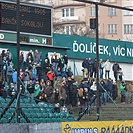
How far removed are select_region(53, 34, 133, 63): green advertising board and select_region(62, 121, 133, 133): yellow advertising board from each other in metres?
8.83

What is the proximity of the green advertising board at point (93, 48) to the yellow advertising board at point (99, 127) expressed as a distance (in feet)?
29.0

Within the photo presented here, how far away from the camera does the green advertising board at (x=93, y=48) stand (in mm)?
28750

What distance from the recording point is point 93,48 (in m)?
29.5

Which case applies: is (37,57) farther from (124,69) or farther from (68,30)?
(68,30)

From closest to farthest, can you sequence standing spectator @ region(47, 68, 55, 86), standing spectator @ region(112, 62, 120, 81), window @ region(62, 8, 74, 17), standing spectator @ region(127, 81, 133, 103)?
1. standing spectator @ region(47, 68, 55, 86)
2. standing spectator @ region(127, 81, 133, 103)
3. standing spectator @ region(112, 62, 120, 81)
4. window @ region(62, 8, 74, 17)

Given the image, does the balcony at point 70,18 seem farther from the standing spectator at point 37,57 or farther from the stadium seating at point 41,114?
the stadium seating at point 41,114

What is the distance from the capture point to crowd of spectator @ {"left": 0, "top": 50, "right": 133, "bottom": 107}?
21.2 m

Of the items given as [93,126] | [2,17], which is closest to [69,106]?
[93,126]

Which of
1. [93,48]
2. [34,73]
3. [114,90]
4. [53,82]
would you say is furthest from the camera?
[93,48]

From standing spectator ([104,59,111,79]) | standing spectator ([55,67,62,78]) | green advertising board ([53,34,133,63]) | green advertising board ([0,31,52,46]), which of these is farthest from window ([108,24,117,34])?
standing spectator ([55,67,62,78])

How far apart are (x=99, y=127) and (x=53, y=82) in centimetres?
496

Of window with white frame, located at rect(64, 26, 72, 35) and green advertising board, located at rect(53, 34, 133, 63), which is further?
window with white frame, located at rect(64, 26, 72, 35)

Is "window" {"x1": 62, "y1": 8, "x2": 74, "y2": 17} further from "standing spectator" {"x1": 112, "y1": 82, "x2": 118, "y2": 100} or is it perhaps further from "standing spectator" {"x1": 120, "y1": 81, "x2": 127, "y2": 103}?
"standing spectator" {"x1": 112, "y1": 82, "x2": 118, "y2": 100}

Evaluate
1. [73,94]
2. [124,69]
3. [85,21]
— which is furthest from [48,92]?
[85,21]
